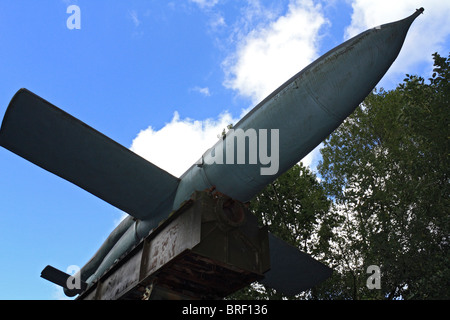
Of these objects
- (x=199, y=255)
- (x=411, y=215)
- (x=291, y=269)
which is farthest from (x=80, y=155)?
(x=411, y=215)

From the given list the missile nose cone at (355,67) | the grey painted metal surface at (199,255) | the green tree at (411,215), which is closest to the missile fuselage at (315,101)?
the missile nose cone at (355,67)

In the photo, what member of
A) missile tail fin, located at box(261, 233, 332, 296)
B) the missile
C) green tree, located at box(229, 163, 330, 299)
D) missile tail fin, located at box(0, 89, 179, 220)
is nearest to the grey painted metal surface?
the missile

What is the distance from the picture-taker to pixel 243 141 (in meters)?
6.21

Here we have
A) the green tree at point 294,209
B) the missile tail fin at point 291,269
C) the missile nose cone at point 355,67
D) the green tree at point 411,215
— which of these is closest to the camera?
the missile nose cone at point 355,67

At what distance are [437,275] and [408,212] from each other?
2180mm

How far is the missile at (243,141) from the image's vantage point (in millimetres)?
5555

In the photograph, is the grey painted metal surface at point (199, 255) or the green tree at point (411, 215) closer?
the grey painted metal surface at point (199, 255)

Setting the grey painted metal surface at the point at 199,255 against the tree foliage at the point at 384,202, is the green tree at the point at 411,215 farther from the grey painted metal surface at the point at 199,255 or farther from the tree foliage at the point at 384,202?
the grey painted metal surface at the point at 199,255

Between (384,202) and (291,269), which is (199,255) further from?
(384,202)

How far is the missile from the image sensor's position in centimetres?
555

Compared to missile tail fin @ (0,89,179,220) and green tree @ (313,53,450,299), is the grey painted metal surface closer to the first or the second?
missile tail fin @ (0,89,179,220)

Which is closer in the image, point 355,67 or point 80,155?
point 355,67

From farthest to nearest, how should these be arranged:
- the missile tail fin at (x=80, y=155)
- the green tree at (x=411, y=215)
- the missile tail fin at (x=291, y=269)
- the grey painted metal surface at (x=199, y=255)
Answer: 1. the green tree at (x=411, y=215)
2. the missile tail fin at (x=291, y=269)
3. the missile tail fin at (x=80, y=155)
4. the grey painted metal surface at (x=199, y=255)

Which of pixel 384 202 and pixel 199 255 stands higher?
pixel 384 202
